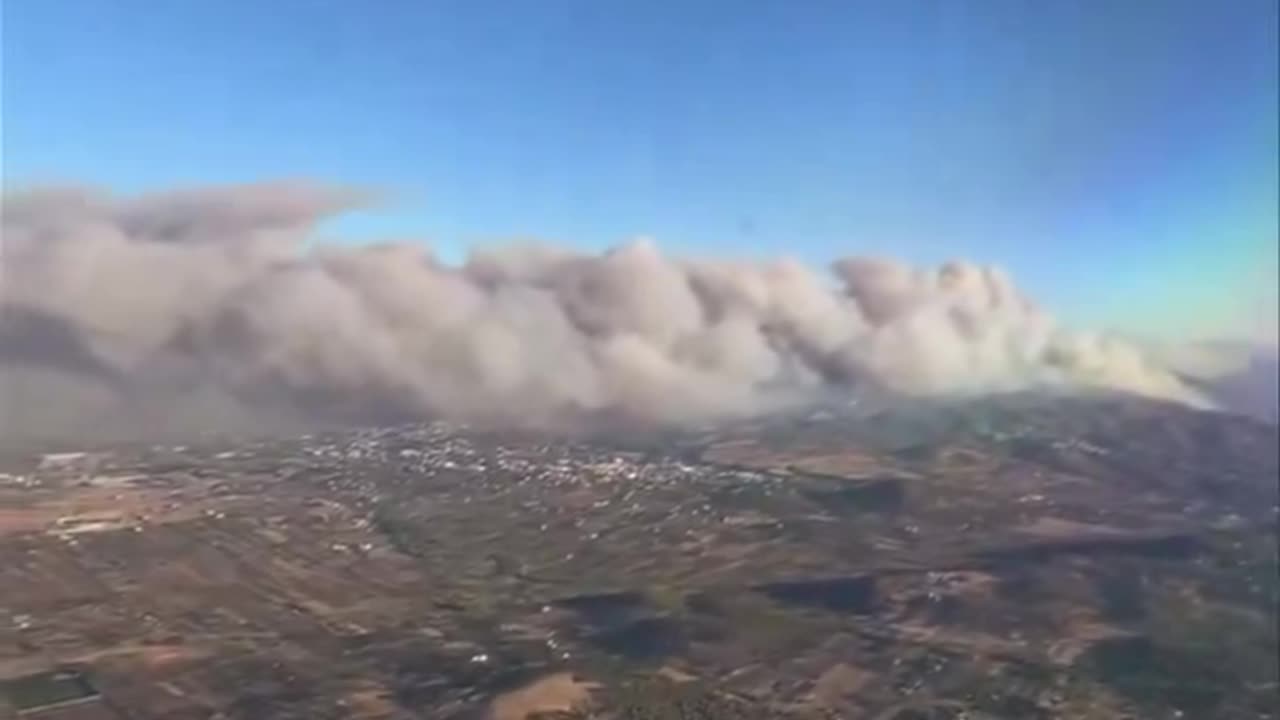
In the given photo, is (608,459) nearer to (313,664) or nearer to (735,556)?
(735,556)

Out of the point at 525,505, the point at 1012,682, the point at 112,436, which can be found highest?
the point at 112,436

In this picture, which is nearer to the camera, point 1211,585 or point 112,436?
point 112,436

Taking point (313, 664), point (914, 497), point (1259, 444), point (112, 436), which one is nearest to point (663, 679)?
point (313, 664)

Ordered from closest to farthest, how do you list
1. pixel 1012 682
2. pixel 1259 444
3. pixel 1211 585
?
pixel 1012 682 < pixel 1211 585 < pixel 1259 444

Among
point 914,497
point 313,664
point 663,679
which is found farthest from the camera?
point 914,497

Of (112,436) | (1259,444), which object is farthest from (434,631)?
(1259,444)

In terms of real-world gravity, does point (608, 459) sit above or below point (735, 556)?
above

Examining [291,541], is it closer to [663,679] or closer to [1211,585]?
[663,679]
